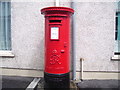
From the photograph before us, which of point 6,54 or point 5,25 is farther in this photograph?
point 5,25

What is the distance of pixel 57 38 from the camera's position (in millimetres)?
2270

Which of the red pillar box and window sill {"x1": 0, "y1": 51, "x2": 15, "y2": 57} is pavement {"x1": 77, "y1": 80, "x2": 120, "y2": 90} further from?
window sill {"x1": 0, "y1": 51, "x2": 15, "y2": 57}

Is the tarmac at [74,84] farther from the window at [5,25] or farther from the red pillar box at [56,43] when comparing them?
the window at [5,25]

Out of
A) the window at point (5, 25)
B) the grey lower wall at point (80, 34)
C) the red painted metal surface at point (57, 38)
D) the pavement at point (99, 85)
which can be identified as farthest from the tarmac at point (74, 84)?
the window at point (5, 25)

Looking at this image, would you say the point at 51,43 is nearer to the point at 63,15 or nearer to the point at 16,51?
the point at 63,15

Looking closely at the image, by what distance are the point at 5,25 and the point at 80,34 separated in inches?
96.6

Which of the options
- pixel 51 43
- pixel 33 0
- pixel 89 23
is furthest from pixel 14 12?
pixel 89 23

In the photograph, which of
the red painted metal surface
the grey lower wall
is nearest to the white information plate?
the red painted metal surface

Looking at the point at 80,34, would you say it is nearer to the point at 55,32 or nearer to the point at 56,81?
the point at 55,32

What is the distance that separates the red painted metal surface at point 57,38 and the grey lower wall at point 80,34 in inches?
39.9

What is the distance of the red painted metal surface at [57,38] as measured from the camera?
222cm

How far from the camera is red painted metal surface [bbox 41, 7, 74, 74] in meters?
2.22

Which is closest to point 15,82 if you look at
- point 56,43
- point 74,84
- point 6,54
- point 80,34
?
point 6,54

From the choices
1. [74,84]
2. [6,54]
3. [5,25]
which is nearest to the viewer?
[74,84]
